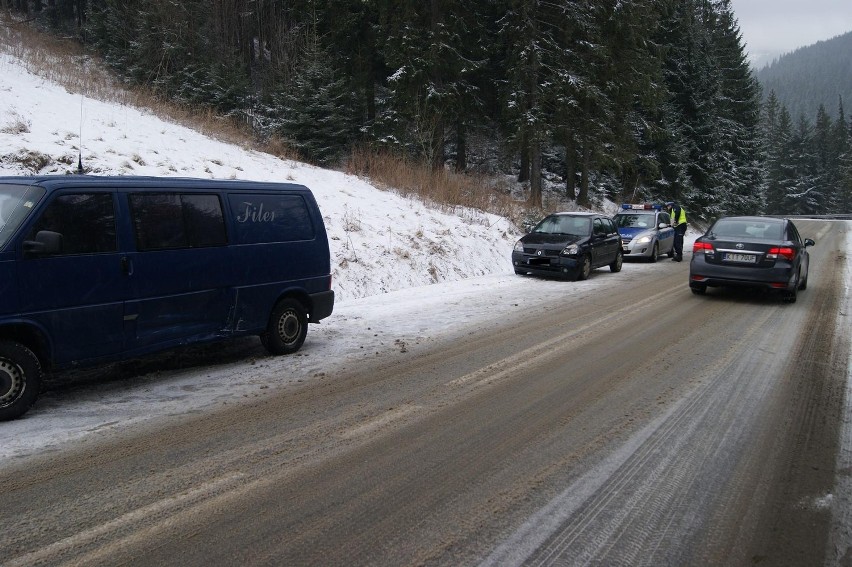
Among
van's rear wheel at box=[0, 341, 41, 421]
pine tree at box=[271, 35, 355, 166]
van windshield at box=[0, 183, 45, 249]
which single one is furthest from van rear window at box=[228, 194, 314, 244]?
pine tree at box=[271, 35, 355, 166]

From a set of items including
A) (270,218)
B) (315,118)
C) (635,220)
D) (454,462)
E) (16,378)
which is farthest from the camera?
(315,118)

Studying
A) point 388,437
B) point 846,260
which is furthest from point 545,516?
point 846,260

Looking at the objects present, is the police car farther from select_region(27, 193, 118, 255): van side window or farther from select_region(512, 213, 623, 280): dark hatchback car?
select_region(27, 193, 118, 255): van side window

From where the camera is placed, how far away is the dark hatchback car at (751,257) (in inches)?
440

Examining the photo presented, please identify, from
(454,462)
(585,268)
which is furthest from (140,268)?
(585,268)

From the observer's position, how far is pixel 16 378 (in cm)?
491

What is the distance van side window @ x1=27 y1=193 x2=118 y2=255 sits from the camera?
5.18 metres

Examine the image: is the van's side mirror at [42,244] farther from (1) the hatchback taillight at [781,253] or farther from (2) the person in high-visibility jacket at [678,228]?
(2) the person in high-visibility jacket at [678,228]

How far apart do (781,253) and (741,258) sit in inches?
27.0

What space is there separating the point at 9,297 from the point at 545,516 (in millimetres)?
4566

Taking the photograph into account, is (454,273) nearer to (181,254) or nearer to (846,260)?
(181,254)

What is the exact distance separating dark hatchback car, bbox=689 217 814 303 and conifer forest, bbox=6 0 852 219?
475 inches

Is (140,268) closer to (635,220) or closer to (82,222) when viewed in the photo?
(82,222)

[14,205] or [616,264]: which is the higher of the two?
[14,205]
